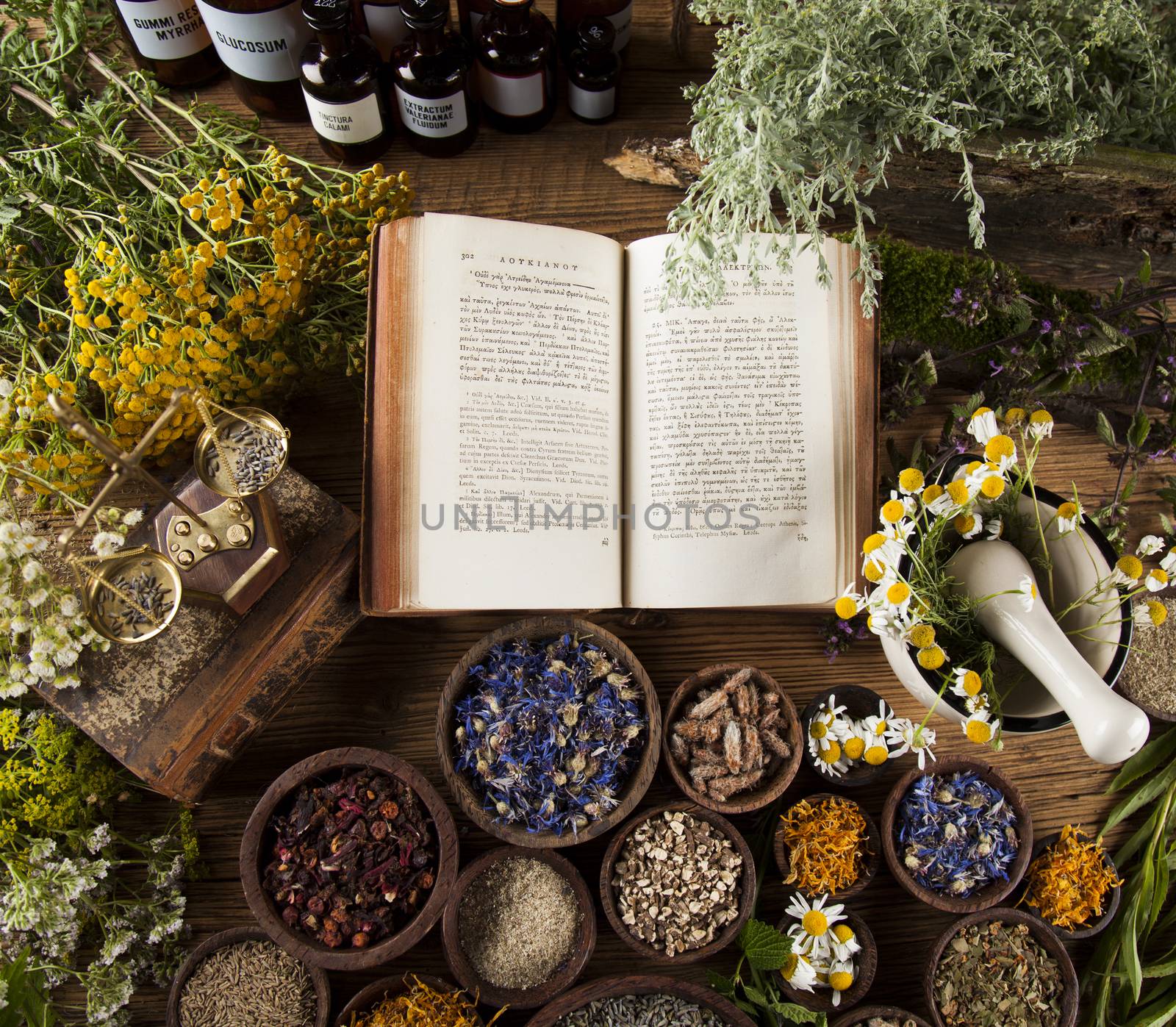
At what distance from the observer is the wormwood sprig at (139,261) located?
1135mm

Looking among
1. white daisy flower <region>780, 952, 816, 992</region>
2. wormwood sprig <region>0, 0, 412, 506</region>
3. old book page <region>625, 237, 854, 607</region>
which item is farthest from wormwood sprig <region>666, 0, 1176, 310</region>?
white daisy flower <region>780, 952, 816, 992</region>

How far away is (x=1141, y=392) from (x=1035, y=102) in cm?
48

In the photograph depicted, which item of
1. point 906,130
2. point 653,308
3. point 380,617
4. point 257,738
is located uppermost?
point 906,130

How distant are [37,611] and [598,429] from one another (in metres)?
0.81

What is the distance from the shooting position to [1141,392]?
1.38 m

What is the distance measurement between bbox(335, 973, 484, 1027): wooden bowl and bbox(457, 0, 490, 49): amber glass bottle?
1.43 m

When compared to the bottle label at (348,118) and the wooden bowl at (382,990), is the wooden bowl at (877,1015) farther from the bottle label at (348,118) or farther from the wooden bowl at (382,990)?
the bottle label at (348,118)

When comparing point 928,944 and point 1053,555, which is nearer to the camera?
point 1053,555

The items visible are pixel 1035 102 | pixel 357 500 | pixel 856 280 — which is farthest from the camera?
pixel 357 500

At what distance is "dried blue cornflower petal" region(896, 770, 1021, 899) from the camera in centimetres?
128

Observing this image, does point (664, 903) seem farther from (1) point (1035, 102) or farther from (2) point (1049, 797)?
(1) point (1035, 102)

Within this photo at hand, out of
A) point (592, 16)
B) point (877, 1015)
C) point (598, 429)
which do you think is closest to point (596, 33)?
point (592, 16)

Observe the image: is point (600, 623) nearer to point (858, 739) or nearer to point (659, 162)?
point (858, 739)

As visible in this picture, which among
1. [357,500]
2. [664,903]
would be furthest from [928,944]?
[357,500]
